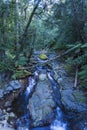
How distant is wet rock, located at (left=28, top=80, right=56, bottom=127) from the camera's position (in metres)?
8.04

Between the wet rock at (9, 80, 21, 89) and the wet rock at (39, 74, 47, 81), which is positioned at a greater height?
the wet rock at (9, 80, 21, 89)

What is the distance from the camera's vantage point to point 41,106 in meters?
8.79

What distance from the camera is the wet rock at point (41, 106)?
8.04 m

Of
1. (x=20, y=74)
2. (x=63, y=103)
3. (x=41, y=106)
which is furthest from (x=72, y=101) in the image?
(x=20, y=74)

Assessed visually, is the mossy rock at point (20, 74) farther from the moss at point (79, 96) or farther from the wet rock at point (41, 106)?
the moss at point (79, 96)

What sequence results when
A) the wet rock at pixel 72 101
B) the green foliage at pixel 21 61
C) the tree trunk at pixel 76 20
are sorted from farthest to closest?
the tree trunk at pixel 76 20 < the green foliage at pixel 21 61 < the wet rock at pixel 72 101

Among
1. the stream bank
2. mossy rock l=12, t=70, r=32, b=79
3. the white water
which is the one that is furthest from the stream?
mossy rock l=12, t=70, r=32, b=79

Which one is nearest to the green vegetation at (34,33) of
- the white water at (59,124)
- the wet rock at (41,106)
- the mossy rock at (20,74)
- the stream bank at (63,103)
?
the mossy rock at (20,74)

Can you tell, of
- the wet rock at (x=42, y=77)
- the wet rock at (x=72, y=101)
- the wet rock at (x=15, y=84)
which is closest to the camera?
the wet rock at (x=72, y=101)

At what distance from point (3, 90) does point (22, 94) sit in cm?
89

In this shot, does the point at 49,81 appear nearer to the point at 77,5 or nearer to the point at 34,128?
the point at 34,128

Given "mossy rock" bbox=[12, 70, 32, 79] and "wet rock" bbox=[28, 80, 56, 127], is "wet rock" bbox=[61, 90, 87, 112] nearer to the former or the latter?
"wet rock" bbox=[28, 80, 56, 127]

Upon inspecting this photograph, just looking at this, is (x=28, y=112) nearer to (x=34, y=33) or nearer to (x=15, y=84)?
(x=15, y=84)

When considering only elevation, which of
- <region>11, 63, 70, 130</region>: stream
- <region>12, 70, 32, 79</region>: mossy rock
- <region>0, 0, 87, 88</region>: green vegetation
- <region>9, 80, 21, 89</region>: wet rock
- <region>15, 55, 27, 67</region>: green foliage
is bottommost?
<region>11, 63, 70, 130</region>: stream
